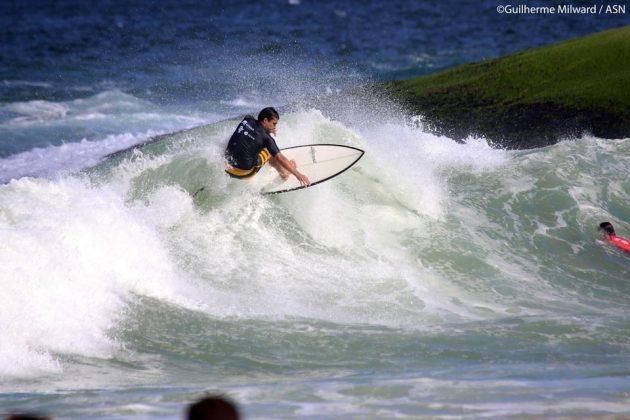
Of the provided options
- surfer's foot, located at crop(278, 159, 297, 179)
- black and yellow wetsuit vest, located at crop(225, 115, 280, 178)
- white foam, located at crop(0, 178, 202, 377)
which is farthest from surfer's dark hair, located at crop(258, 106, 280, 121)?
white foam, located at crop(0, 178, 202, 377)

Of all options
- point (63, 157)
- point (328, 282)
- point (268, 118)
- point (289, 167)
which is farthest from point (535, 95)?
point (328, 282)

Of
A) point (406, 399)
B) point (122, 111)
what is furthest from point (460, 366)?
point (122, 111)

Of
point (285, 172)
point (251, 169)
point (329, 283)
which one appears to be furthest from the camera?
point (285, 172)

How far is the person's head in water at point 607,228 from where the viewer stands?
1468 cm

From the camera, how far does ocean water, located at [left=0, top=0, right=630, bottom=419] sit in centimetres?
870

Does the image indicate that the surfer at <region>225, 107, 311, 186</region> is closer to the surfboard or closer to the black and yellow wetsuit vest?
the black and yellow wetsuit vest

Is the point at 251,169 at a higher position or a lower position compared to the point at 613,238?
Result: higher

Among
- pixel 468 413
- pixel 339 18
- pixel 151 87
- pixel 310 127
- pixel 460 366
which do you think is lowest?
pixel 468 413

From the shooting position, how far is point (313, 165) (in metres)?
14.5

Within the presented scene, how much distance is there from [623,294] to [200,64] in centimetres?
2930

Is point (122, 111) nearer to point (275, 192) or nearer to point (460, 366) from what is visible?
point (275, 192)

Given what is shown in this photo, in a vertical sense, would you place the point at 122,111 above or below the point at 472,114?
above

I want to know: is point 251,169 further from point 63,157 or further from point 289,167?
point 63,157

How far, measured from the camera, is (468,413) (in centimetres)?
777
